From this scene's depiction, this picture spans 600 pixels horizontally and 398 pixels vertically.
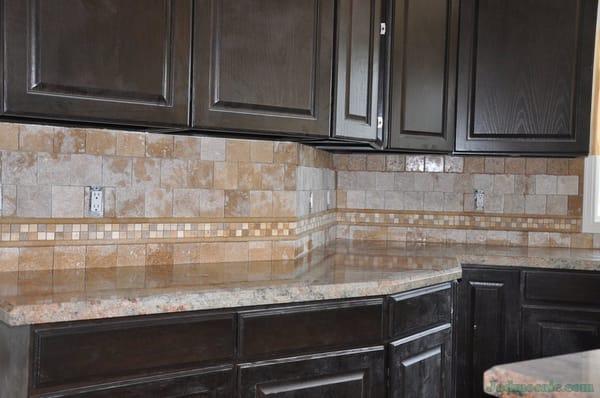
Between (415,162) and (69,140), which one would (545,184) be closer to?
(415,162)

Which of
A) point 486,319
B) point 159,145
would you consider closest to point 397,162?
point 486,319

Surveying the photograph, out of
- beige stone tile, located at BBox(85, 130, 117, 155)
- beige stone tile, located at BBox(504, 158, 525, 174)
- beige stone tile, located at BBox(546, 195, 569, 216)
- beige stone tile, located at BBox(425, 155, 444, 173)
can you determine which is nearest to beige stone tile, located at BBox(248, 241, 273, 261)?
beige stone tile, located at BBox(85, 130, 117, 155)

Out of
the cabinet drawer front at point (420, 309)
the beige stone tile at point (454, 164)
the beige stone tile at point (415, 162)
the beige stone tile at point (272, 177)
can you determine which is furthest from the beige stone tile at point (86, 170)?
the beige stone tile at point (454, 164)

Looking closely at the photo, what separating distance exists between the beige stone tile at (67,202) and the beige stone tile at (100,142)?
14 centimetres

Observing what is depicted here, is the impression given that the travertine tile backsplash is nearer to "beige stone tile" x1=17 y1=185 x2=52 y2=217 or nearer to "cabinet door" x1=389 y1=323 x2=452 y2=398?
"beige stone tile" x1=17 y1=185 x2=52 y2=217

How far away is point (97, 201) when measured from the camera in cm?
231

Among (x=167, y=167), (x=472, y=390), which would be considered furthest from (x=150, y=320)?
(x=472, y=390)

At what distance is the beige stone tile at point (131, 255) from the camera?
7.74ft

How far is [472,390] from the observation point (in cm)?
308

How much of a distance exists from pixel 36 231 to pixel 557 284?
214 cm

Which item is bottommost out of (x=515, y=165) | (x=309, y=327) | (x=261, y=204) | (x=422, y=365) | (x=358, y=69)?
(x=422, y=365)

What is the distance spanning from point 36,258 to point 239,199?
0.81 metres

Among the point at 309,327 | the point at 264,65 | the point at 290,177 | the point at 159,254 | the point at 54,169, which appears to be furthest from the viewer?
the point at 290,177

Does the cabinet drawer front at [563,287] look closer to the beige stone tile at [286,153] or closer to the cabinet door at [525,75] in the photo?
the cabinet door at [525,75]
